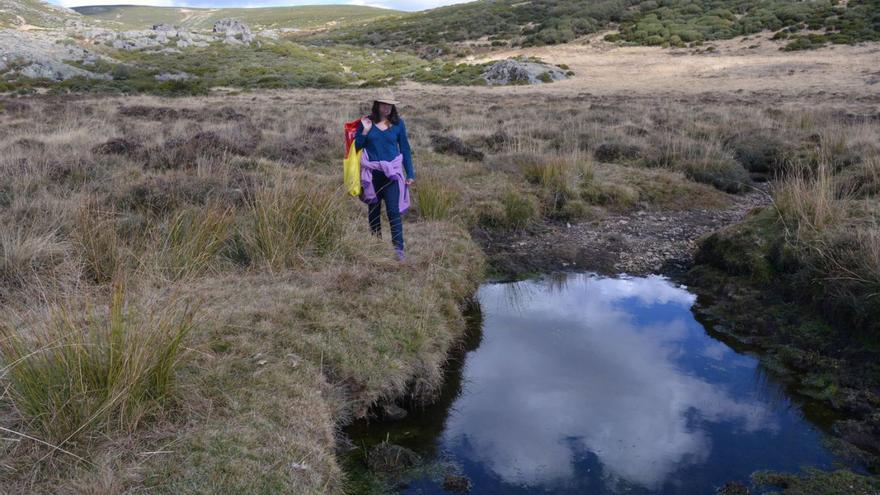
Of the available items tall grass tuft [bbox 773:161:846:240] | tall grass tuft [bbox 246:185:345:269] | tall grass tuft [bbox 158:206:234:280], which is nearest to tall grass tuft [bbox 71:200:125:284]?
tall grass tuft [bbox 158:206:234:280]

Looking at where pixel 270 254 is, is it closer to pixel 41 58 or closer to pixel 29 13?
pixel 41 58

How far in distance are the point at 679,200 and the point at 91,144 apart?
34.7 feet

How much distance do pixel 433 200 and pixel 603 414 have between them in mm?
4515

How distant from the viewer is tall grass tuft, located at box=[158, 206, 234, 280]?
5.85 meters

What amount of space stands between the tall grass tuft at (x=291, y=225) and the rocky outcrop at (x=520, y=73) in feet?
110

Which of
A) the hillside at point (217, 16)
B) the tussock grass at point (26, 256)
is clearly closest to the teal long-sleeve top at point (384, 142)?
the tussock grass at point (26, 256)

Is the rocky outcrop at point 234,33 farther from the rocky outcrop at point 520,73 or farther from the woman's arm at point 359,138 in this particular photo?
the woman's arm at point 359,138

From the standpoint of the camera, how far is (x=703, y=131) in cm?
1602

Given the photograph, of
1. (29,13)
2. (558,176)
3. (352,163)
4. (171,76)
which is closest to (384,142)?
(352,163)

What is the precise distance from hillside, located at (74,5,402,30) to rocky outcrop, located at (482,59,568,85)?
113 m

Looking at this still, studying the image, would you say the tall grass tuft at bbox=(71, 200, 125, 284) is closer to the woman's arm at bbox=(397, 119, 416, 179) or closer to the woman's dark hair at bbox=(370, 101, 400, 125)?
the woman's dark hair at bbox=(370, 101, 400, 125)

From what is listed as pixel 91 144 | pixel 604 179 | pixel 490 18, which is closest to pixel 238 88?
pixel 91 144

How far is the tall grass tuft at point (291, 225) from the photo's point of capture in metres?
6.38

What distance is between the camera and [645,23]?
55531 millimetres
